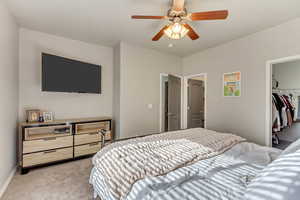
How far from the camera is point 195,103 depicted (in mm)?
4438

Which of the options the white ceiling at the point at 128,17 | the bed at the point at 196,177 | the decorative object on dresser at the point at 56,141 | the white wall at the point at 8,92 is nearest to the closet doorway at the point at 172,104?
the white ceiling at the point at 128,17

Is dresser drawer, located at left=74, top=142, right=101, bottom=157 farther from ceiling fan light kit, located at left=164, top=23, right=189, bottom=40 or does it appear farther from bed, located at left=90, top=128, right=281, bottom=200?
ceiling fan light kit, located at left=164, top=23, right=189, bottom=40

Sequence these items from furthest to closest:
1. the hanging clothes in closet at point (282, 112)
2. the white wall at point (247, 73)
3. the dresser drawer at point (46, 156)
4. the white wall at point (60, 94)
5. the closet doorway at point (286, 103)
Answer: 1. the closet doorway at point (286, 103)
2. the hanging clothes in closet at point (282, 112)
3. the white wall at point (60, 94)
4. the white wall at point (247, 73)
5. the dresser drawer at point (46, 156)

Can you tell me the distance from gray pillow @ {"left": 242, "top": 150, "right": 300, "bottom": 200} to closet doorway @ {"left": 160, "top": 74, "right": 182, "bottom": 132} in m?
3.20

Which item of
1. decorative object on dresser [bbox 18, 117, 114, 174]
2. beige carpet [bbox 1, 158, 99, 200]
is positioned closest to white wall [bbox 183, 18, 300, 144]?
decorative object on dresser [bbox 18, 117, 114, 174]

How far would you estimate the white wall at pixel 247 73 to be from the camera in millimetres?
2395

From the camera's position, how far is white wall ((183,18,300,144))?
2.39m

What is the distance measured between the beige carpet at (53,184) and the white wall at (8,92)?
18cm

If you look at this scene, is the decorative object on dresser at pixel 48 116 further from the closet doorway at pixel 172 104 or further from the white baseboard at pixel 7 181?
the closet doorway at pixel 172 104

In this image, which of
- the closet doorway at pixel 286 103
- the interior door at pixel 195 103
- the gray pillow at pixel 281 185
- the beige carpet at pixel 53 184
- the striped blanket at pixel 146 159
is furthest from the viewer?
the interior door at pixel 195 103

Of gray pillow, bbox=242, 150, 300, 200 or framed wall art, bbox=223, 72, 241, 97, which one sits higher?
framed wall art, bbox=223, 72, 241, 97

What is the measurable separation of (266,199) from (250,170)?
638mm

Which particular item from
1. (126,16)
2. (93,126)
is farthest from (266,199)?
(93,126)

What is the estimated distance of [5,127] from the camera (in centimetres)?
196
